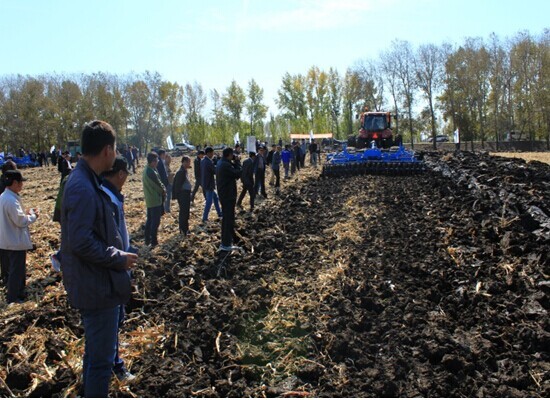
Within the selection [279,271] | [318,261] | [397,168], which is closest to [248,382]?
[279,271]

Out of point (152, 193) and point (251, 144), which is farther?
point (251, 144)

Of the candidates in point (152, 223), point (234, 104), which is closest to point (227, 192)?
point (152, 223)

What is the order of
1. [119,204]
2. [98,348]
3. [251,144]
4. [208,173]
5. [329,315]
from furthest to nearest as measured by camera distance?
1. [251,144]
2. [208,173]
3. [329,315]
4. [119,204]
5. [98,348]

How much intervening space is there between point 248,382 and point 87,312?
5.79 ft

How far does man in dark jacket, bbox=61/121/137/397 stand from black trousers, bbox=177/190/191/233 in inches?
265

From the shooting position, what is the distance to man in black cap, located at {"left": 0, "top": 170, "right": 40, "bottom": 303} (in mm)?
6180

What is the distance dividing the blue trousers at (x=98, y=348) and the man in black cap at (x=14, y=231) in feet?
12.4

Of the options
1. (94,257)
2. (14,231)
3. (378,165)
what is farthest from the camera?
(378,165)

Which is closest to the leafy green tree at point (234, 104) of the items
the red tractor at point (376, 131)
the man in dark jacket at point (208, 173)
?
the red tractor at point (376, 131)

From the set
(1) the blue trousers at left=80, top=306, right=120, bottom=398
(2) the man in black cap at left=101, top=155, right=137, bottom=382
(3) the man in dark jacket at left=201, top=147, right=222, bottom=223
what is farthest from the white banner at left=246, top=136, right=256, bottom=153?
(1) the blue trousers at left=80, top=306, right=120, bottom=398

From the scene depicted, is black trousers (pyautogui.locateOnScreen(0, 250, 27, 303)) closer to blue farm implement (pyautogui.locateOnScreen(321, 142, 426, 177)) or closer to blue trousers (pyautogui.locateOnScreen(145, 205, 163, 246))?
blue trousers (pyautogui.locateOnScreen(145, 205, 163, 246))

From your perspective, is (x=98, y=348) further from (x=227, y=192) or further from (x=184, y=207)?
(x=184, y=207)

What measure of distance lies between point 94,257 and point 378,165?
17.7m

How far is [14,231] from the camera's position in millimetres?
6250
